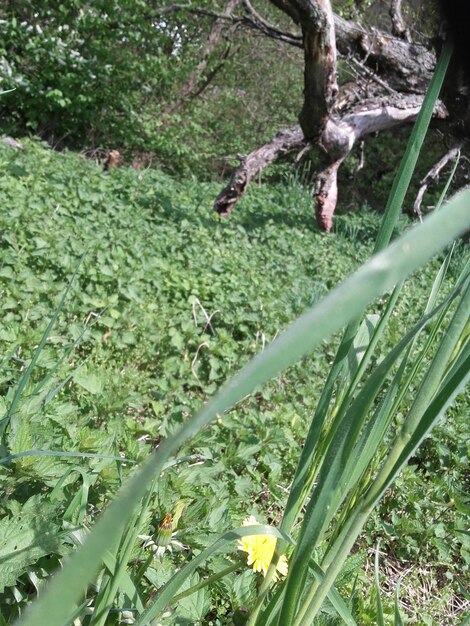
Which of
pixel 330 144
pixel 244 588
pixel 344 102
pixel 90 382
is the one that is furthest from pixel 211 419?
pixel 344 102

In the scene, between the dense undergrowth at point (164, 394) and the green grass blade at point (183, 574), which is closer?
the green grass blade at point (183, 574)

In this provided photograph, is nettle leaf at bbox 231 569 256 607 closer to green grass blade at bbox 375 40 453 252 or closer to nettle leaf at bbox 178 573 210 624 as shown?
nettle leaf at bbox 178 573 210 624

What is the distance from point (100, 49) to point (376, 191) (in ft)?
18.8

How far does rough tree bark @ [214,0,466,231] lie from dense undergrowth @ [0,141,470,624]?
1.53 m

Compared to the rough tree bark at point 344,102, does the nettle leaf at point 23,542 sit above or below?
below

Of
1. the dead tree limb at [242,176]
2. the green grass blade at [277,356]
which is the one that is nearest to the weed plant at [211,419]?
the green grass blade at [277,356]

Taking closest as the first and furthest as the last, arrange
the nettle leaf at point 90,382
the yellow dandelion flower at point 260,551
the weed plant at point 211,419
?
1. the weed plant at point 211,419
2. the yellow dandelion flower at point 260,551
3. the nettle leaf at point 90,382

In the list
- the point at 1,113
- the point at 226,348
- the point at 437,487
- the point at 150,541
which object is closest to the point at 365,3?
the point at 1,113

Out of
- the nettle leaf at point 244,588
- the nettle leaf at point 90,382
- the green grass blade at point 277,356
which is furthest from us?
the nettle leaf at point 90,382

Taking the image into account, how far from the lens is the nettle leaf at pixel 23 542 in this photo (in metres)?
1.00

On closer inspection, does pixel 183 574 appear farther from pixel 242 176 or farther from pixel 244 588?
pixel 242 176

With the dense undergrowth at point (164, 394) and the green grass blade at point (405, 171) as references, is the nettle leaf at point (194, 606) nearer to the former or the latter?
the dense undergrowth at point (164, 394)

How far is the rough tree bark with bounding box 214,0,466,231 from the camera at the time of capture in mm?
6207

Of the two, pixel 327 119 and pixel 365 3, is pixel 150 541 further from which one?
pixel 365 3
